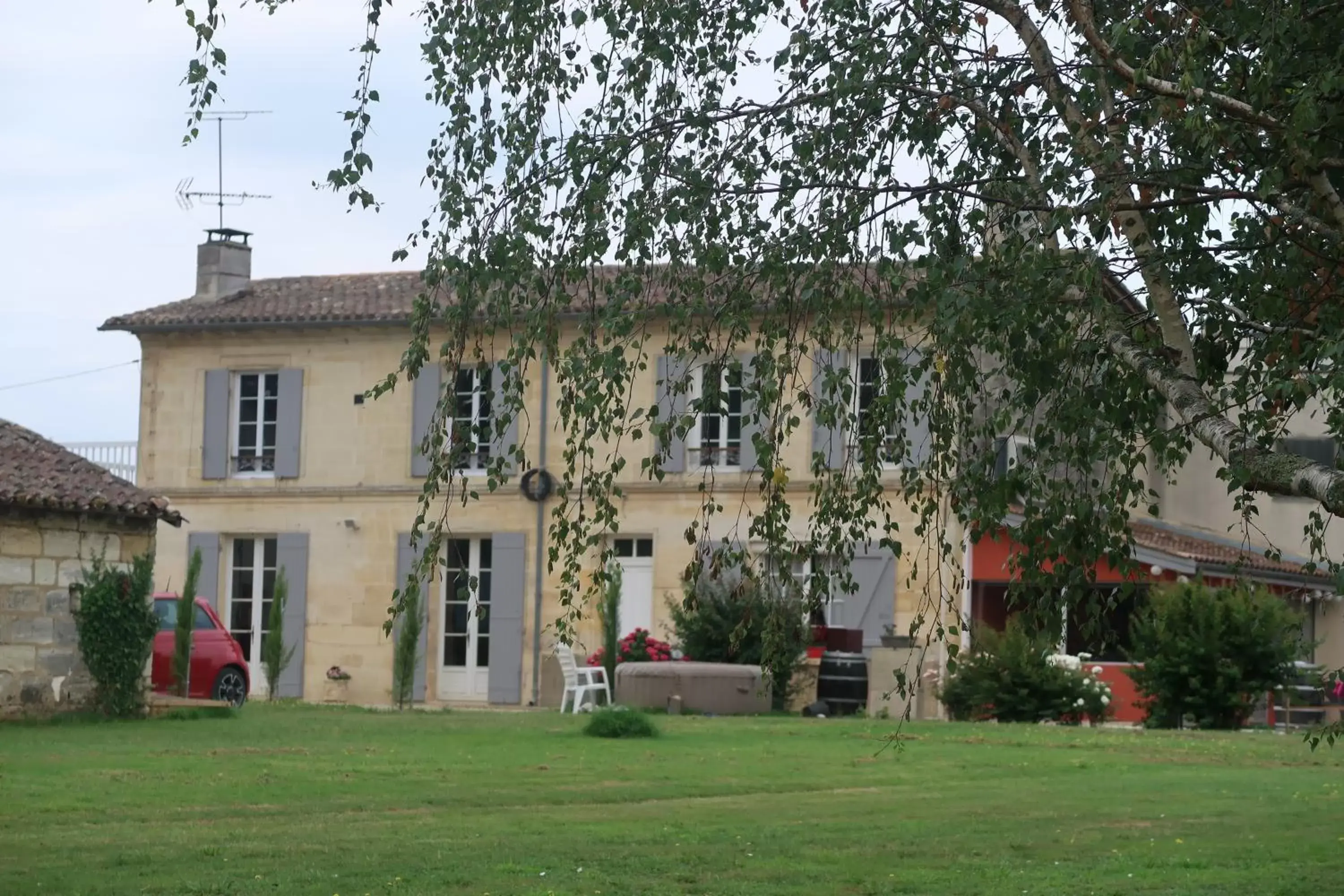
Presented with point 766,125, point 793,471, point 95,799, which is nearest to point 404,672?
point 793,471

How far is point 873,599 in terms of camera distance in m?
25.0

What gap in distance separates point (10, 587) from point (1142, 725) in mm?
12308

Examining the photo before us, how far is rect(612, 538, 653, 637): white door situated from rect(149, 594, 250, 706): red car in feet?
19.0

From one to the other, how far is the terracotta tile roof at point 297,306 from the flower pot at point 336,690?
5.04 metres

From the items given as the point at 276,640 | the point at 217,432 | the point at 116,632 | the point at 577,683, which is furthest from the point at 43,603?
the point at 217,432

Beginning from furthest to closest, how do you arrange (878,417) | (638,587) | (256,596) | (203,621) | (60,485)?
(256,596)
(638,587)
(203,621)
(60,485)
(878,417)

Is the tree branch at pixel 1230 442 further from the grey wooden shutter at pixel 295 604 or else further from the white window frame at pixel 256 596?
the white window frame at pixel 256 596

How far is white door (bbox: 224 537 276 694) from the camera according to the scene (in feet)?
91.7

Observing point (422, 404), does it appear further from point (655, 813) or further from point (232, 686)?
point (655, 813)

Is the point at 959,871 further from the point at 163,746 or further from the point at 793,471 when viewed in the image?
the point at 793,471

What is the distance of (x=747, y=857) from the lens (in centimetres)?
945

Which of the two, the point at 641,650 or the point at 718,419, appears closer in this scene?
the point at 718,419

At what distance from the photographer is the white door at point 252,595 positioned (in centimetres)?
2795

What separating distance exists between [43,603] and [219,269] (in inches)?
480
